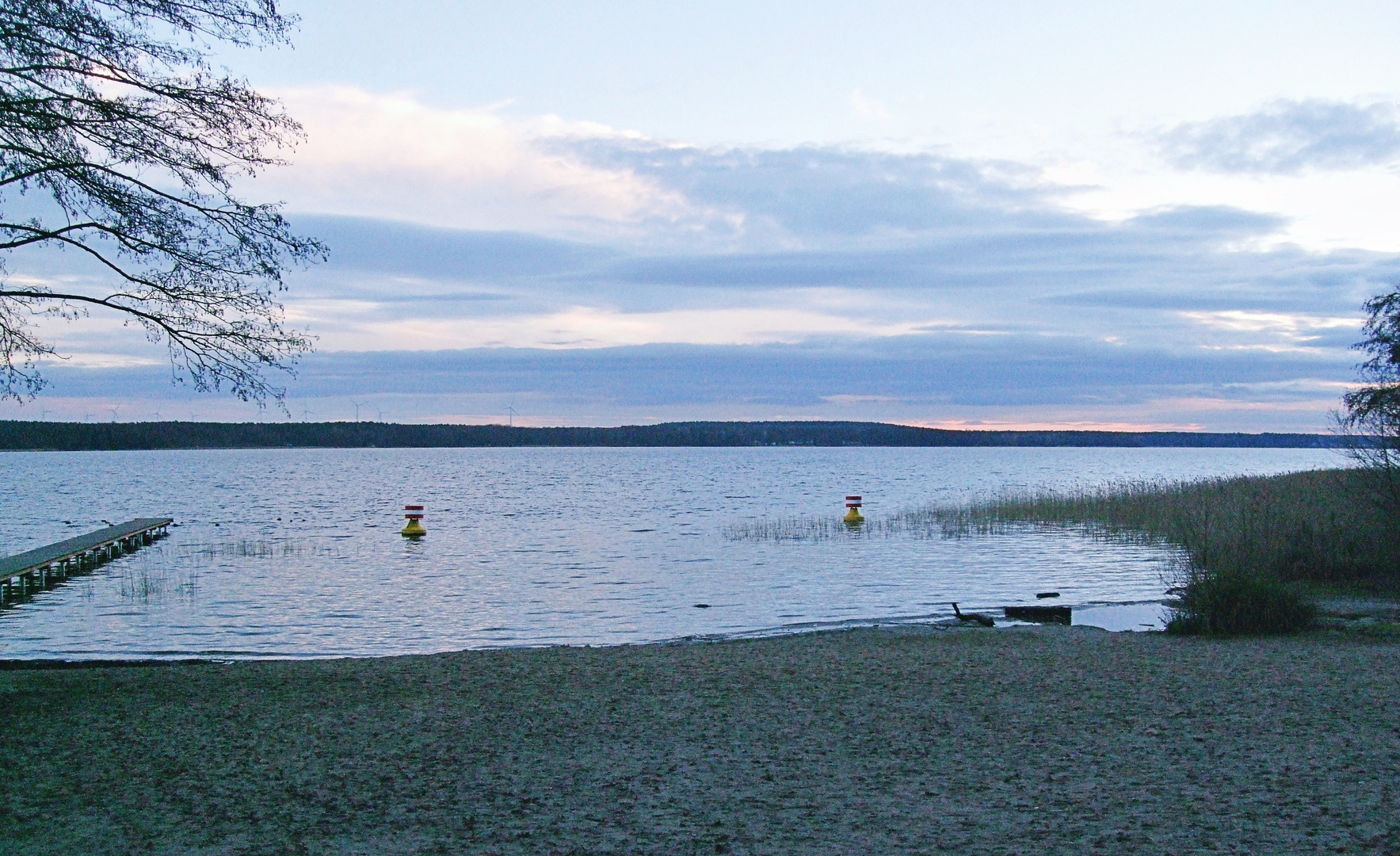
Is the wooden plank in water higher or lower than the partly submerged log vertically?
lower

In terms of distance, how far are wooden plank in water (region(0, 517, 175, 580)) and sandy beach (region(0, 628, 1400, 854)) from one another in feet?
44.3

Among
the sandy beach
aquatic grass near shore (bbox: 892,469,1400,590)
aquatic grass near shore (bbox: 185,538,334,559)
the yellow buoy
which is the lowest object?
aquatic grass near shore (bbox: 185,538,334,559)

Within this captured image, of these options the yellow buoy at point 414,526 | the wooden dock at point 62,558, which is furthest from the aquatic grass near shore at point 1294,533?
the wooden dock at point 62,558

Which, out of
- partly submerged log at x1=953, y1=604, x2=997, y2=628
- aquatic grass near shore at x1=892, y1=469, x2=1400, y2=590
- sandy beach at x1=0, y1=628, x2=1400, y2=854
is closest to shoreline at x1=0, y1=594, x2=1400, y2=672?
partly submerged log at x1=953, y1=604, x2=997, y2=628

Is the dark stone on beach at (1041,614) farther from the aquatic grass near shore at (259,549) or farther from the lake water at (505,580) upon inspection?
the aquatic grass near shore at (259,549)

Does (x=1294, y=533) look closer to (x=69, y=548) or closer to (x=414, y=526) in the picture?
(x=414, y=526)

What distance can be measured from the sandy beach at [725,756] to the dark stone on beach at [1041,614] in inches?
214

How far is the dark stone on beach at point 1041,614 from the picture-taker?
1791 cm

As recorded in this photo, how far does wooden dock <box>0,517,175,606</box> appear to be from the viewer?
23.5 meters

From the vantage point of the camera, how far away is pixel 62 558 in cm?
2678

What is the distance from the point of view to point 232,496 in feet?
220

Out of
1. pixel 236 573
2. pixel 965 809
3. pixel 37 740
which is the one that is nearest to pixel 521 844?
pixel 965 809

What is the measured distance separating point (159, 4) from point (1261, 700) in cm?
1139

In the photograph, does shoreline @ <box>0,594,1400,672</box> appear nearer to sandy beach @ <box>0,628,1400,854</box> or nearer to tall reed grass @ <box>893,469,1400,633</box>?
tall reed grass @ <box>893,469,1400,633</box>
